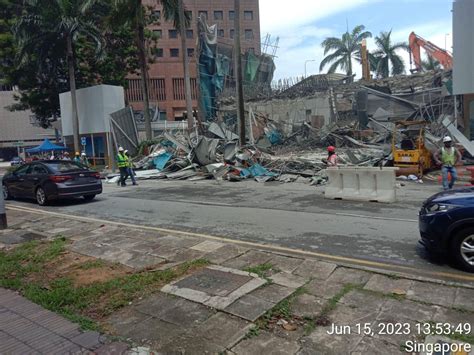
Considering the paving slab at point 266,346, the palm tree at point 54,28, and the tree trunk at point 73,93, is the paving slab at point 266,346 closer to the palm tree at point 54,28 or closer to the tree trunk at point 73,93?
the palm tree at point 54,28

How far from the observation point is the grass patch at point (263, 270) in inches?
211

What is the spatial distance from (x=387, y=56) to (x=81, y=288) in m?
51.6

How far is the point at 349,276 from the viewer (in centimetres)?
534

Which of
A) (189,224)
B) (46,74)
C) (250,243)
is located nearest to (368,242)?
(250,243)

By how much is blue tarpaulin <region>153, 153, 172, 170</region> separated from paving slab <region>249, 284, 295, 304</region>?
18248 millimetres

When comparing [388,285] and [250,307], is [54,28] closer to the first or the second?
[250,307]

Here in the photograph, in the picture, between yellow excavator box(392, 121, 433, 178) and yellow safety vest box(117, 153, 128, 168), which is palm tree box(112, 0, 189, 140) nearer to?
yellow safety vest box(117, 153, 128, 168)

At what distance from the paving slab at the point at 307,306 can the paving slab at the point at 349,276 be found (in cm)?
64

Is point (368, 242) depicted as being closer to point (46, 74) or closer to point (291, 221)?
point (291, 221)

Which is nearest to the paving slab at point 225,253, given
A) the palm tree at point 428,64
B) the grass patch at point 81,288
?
the grass patch at point 81,288

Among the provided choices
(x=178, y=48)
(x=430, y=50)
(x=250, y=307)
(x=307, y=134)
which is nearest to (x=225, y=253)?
(x=250, y=307)

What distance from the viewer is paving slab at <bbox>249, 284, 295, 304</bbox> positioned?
4.65 meters

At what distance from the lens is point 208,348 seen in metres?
3.69

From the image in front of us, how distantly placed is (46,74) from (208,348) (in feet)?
115
